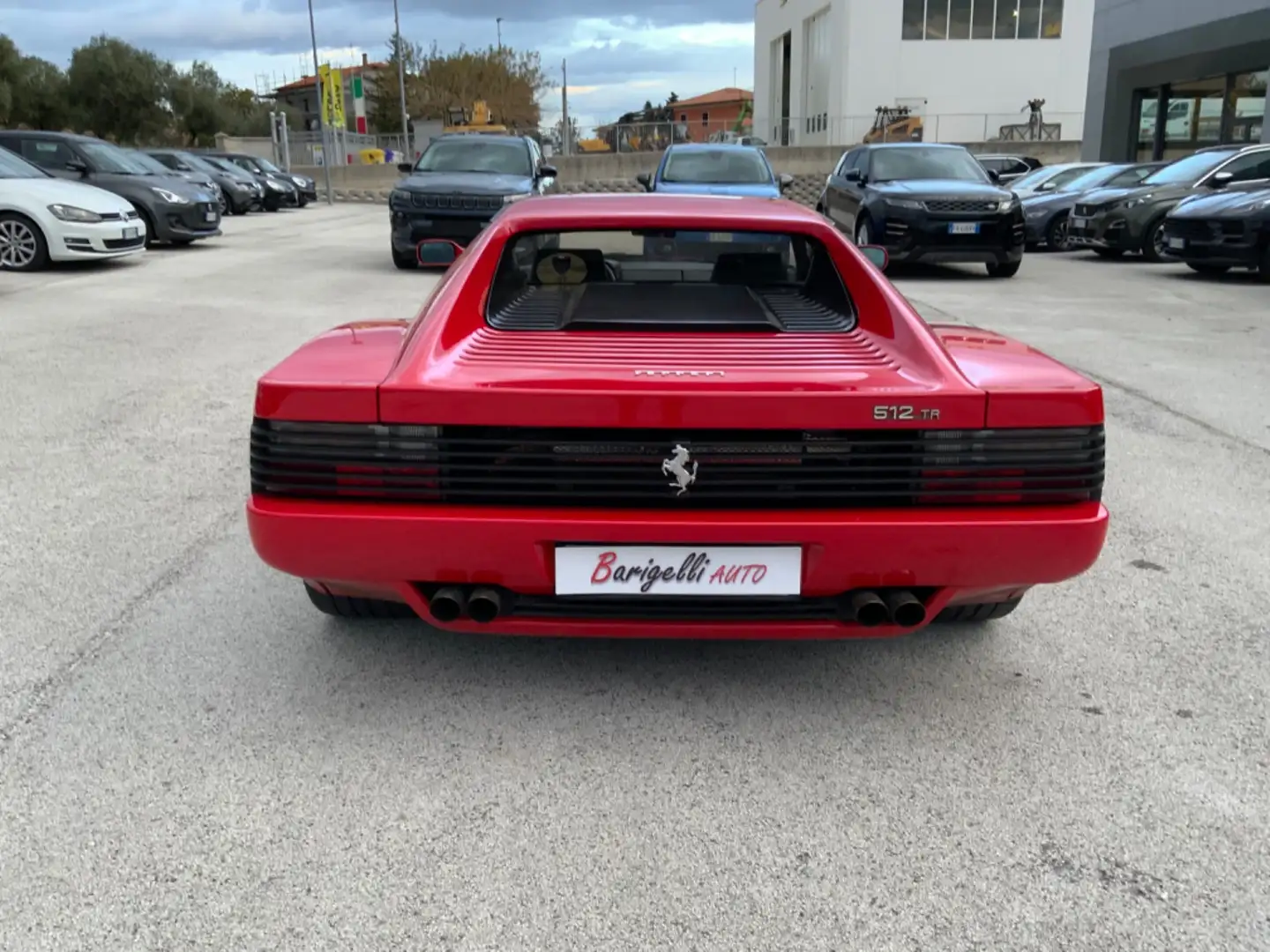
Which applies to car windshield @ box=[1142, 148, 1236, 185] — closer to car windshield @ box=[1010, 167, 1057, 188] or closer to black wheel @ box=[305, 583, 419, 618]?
car windshield @ box=[1010, 167, 1057, 188]

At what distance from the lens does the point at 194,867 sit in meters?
2.24

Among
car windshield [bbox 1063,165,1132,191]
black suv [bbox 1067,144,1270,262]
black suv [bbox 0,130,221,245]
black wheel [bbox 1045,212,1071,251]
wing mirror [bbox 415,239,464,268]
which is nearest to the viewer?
wing mirror [bbox 415,239,464,268]

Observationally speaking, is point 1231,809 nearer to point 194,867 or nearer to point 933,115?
point 194,867

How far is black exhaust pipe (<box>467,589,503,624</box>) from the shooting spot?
103 inches

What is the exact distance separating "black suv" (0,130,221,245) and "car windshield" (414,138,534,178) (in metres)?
3.85

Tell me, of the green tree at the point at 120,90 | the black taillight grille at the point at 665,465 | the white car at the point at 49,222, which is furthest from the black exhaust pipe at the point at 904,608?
the green tree at the point at 120,90

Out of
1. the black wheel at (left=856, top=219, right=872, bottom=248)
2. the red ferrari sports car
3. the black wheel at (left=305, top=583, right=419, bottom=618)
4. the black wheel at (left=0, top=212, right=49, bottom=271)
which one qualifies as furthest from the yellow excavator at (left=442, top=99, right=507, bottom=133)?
the red ferrari sports car

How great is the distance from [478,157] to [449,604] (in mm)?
12248

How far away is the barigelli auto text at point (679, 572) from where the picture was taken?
2568mm

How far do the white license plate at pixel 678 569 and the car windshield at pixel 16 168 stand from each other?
12.6m

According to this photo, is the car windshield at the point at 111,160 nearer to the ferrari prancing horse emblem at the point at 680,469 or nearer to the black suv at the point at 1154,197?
the black suv at the point at 1154,197

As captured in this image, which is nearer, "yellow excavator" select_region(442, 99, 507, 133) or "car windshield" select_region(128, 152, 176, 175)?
"car windshield" select_region(128, 152, 176, 175)

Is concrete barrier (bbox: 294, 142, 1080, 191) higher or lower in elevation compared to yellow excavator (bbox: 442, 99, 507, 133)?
lower

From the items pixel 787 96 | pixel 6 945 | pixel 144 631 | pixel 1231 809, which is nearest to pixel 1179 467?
pixel 1231 809
